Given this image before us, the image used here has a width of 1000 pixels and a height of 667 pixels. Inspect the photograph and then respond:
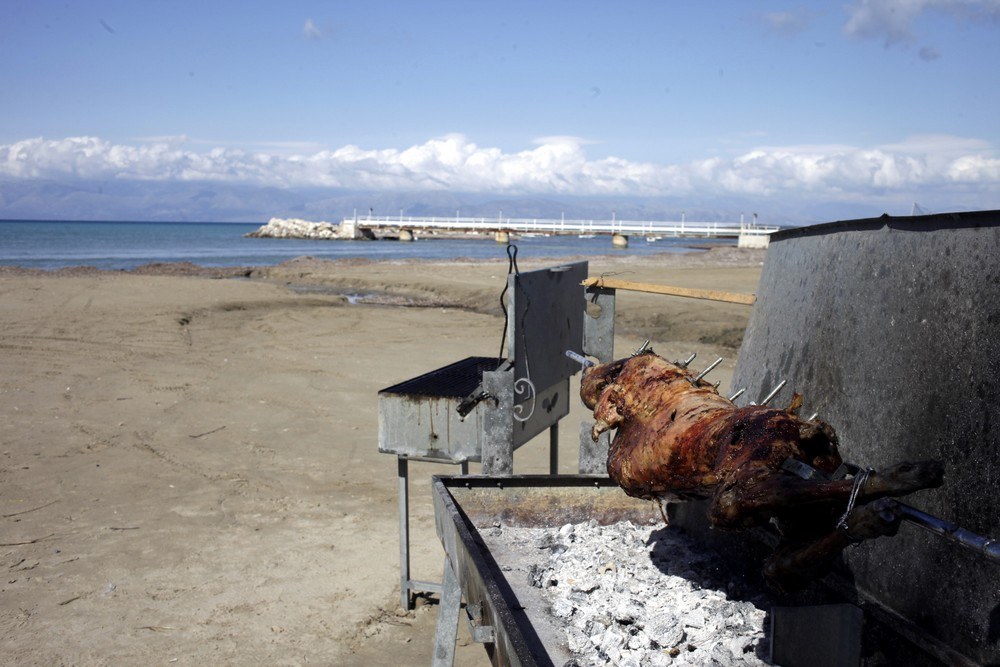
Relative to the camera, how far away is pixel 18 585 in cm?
652

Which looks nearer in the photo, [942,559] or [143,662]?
[942,559]

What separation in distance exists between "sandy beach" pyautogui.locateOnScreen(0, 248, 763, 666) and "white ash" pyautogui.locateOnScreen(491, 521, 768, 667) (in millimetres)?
2236

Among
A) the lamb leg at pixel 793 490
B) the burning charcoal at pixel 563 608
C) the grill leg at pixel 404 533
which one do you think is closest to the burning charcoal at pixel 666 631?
the burning charcoal at pixel 563 608

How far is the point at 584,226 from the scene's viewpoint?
6812 centimetres

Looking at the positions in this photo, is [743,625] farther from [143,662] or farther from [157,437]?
[157,437]

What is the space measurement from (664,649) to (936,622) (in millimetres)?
997

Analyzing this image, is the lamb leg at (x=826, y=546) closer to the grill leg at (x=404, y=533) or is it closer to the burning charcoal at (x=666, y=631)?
the burning charcoal at (x=666, y=631)

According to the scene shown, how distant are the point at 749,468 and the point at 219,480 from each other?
7.49 metres

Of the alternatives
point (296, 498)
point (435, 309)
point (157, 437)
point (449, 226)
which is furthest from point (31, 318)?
point (449, 226)

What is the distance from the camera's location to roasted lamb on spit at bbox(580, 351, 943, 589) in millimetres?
1972

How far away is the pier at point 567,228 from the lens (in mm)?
64688

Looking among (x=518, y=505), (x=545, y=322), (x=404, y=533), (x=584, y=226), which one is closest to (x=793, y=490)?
(x=518, y=505)

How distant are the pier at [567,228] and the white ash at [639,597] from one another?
179 ft

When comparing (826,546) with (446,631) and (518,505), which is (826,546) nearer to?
(518,505)
